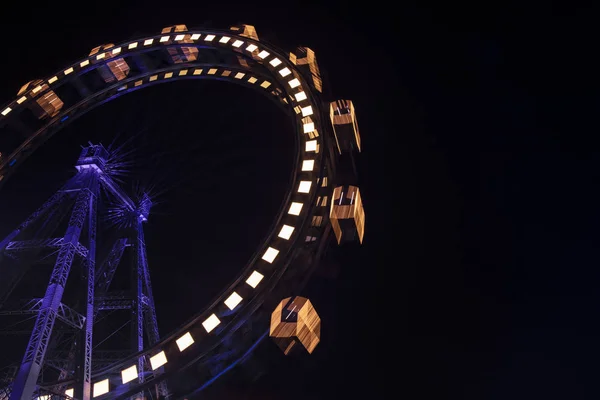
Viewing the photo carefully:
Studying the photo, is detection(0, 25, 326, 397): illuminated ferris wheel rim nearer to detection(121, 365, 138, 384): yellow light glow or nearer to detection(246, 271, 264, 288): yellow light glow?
detection(246, 271, 264, 288): yellow light glow

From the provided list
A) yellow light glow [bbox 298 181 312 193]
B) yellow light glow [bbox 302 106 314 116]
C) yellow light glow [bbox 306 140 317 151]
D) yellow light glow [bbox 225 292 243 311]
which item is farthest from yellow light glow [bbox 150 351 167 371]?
yellow light glow [bbox 302 106 314 116]

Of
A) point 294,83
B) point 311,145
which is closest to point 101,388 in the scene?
point 311,145

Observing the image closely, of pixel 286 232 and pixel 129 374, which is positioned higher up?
pixel 286 232

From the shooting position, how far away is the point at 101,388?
38.3ft

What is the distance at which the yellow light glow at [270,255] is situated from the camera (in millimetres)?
11922

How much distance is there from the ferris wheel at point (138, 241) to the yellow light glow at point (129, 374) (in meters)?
0.02

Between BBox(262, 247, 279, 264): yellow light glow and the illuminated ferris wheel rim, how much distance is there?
0.06 ft

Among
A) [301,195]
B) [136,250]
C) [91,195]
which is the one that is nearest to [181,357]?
[301,195]

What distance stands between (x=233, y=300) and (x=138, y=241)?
1204 centimetres

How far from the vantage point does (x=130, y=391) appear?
1139 cm

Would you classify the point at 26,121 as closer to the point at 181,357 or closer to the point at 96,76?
the point at 96,76

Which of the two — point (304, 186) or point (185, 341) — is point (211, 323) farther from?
point (304, 186)

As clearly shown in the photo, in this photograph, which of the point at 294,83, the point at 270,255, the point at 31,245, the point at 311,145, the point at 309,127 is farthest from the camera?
the point at 31,245

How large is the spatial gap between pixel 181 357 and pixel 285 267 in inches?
126
